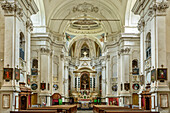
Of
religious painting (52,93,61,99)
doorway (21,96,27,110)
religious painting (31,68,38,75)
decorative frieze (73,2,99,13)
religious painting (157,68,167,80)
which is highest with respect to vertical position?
decorative frieze (73,2,99,13)

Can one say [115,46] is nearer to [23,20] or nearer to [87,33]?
[87,33]

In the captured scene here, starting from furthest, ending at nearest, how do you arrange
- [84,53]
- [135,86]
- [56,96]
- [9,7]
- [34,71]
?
[84,53] → [56,96] → [34,71] → [135,86] → [9,7]

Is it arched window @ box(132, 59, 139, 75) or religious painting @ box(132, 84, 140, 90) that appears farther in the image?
arched window @ box(132, 59, 139, 75)

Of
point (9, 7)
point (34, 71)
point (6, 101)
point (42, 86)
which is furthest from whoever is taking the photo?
point (34, 71)

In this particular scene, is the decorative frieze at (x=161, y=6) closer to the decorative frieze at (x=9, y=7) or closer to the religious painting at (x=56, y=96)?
the decorative frieze at (x=9, y=7)

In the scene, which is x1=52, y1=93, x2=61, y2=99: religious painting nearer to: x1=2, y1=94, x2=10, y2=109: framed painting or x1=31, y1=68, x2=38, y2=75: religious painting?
x1=31, y1=68, x2=38, y2=75: religious painting

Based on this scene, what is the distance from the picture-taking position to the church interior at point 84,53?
16.6 m

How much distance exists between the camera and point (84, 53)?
163 ft

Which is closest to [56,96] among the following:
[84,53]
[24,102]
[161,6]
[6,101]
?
[24,102]

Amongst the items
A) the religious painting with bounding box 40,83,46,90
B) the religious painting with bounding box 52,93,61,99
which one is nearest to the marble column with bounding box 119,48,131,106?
the religious painting with bounding box 52,93,61,99

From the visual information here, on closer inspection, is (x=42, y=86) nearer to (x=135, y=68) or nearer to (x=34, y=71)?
(x=34, y=71)

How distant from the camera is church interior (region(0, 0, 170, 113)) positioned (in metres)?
16.6

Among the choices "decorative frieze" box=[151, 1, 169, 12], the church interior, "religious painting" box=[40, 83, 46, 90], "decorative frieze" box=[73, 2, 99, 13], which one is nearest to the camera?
"decorative frieze" box=[151, 1, 169, 12]

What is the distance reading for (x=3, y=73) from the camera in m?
16.3
